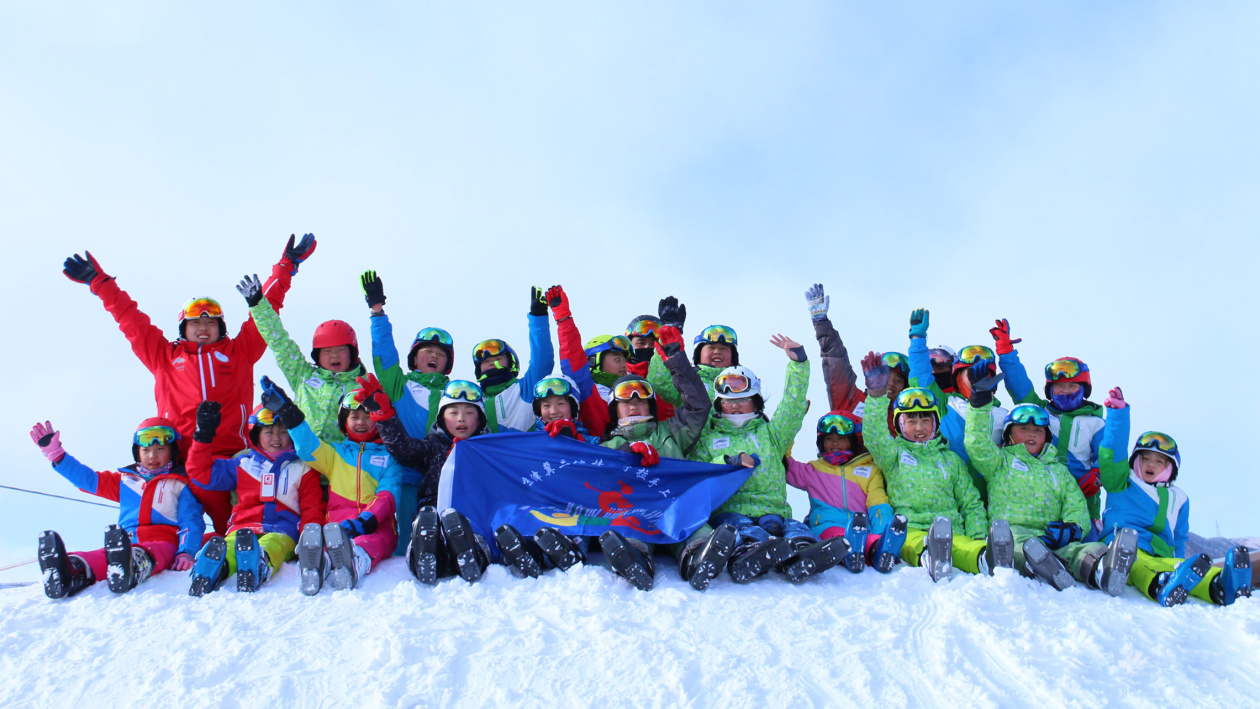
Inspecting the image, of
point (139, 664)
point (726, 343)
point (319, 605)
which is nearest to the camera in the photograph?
point (139, 664)

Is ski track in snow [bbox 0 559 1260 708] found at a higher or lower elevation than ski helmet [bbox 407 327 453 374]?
lower

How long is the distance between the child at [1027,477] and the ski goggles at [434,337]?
200 inches

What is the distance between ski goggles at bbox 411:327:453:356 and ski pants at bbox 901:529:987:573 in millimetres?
4799

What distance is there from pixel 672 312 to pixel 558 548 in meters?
4.54

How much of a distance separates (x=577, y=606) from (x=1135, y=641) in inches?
136

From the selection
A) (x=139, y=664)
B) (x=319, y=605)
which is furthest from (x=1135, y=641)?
(x=139, y=664)

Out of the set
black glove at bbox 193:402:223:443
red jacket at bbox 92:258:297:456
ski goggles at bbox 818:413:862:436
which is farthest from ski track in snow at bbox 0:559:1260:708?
red jacket at bbox 92:258:297:456

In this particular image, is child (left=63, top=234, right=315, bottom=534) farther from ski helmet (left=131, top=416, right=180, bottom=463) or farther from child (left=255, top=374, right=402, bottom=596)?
child (left=255, top=374, right=402, bottom=596)

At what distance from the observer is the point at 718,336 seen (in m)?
8.41

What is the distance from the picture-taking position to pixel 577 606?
5285 millimetres

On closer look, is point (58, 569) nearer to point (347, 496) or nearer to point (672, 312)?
point (347, 496)

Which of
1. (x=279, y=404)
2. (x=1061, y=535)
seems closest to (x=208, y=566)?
(x=279, y=404)

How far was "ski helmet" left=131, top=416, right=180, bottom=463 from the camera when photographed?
7.02 metres

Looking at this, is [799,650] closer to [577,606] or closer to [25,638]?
[577,606]
